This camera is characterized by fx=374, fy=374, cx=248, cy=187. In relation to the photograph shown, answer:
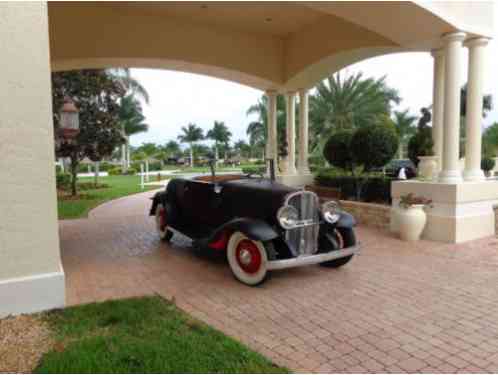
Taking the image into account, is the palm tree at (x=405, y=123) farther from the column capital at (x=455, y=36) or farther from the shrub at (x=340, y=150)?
the column capital at (x=455, y=36)

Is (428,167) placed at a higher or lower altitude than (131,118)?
lower

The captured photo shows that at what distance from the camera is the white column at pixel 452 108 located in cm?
586

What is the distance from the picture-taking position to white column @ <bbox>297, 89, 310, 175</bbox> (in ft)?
32.6

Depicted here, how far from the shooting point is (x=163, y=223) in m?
5.89

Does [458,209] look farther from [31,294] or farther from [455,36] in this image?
[31,294]

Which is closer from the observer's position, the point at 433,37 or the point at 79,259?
the point at 79,259

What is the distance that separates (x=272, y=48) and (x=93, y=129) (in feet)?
21.8

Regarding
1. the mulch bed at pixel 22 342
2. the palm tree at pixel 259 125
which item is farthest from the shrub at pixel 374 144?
the palm tree at pixel 259 125

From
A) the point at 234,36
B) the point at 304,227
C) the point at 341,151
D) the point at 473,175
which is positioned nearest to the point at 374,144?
the point at 341,151

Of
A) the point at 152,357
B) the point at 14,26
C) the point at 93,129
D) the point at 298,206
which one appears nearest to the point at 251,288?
the point at 298,206

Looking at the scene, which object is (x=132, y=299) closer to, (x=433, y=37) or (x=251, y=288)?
(x=251, y=288)

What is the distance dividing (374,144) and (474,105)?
1855 millimetres

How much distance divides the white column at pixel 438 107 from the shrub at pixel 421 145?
231 mm

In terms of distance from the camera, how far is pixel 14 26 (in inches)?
111
